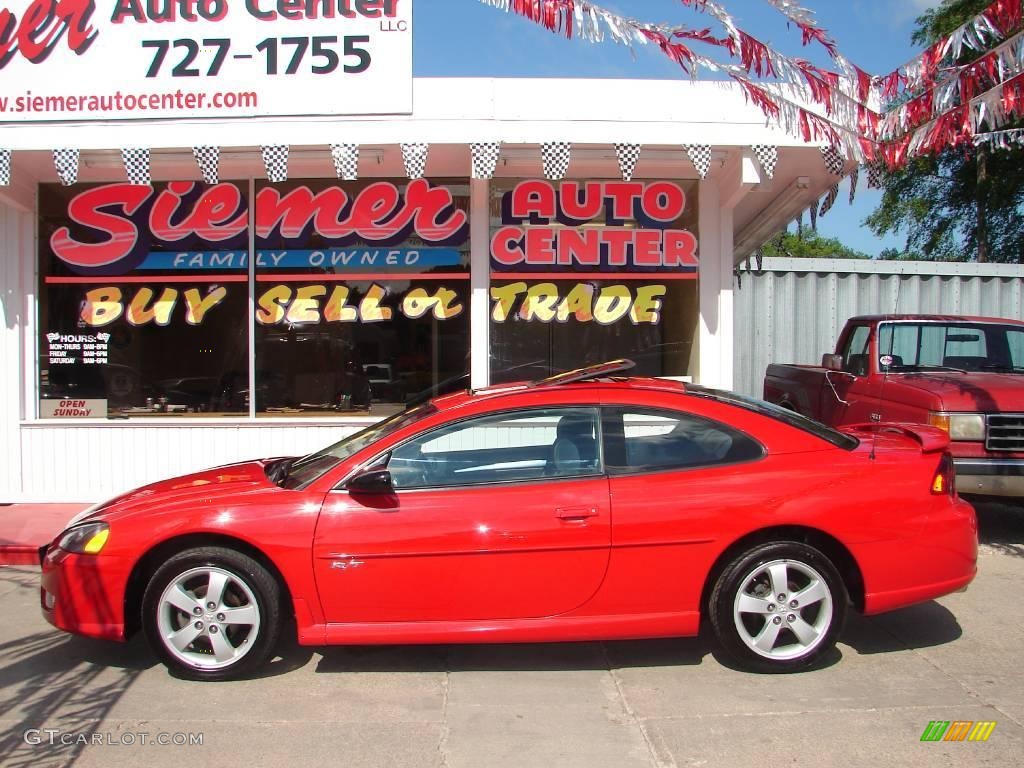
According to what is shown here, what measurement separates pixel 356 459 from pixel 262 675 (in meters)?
1.24

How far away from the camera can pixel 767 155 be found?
7.27 metres

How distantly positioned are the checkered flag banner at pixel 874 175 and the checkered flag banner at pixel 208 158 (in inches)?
225

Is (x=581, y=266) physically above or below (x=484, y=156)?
below

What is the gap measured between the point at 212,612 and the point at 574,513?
188 centimetres

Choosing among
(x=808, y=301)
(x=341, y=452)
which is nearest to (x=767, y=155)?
(x=341, y=452)

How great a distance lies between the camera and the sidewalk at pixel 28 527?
6.62 meters

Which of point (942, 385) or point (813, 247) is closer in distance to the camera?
point (942, 385)

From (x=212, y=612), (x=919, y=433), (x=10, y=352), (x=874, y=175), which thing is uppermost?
(x=874, y=175)

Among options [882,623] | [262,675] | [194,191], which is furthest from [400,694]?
[194,191]

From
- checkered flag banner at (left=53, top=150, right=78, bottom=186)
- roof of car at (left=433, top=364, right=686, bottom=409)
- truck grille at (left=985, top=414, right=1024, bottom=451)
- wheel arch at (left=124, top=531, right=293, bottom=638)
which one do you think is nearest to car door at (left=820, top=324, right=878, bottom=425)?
truck grille at (left=985, top=414, right=1024, bottom=451)

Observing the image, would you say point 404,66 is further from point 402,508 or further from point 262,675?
point 262,675

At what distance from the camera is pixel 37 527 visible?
723cm

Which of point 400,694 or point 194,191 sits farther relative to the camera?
point 194,191

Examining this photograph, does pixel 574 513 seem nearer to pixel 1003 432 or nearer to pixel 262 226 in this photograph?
pixel 1003 432
